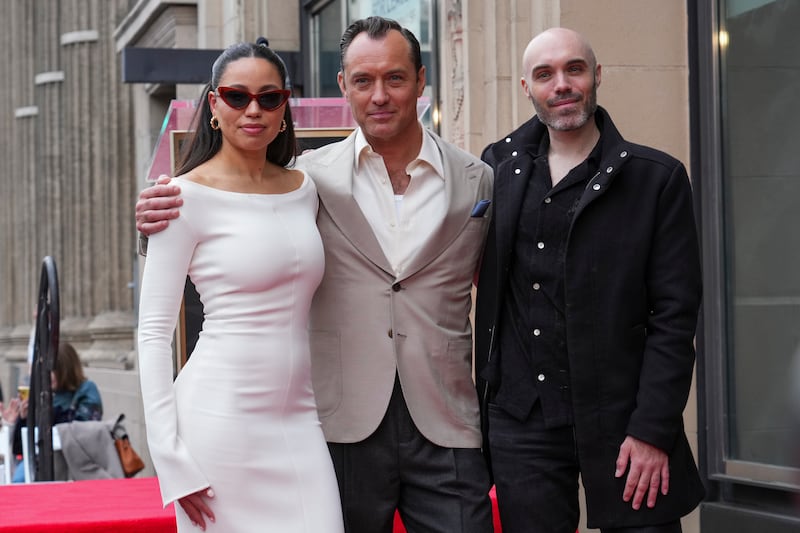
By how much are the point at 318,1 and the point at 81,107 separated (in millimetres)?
9354

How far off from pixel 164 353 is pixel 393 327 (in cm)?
71

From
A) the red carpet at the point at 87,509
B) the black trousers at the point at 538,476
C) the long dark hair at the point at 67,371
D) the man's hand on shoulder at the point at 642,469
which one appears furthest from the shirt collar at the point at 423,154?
the long dark hair at the point at 67,371

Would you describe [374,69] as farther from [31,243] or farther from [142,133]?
[31,243]

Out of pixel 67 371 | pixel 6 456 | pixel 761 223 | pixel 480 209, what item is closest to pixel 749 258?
pixel 761 223

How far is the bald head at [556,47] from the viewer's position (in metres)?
3.83

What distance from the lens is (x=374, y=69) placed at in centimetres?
393

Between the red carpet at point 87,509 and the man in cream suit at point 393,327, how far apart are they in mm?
1101

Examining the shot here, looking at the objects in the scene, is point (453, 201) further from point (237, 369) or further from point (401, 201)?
point (237, 369)

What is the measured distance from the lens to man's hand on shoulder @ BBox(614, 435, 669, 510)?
145 inches

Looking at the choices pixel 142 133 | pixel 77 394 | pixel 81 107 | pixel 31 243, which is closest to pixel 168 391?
pixel 77 394

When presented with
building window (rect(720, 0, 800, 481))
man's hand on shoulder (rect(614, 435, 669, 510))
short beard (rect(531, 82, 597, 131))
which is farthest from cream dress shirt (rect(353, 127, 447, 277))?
building window (rect(720, 0, 800, 481))

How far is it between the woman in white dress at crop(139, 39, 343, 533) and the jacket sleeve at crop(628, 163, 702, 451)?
0.91 metres

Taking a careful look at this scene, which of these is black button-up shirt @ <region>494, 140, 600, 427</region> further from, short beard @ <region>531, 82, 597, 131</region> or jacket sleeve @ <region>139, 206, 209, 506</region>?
jacket sleeve @ <region>139, 206, 209, 506</region>

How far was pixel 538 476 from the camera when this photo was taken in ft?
12.4
